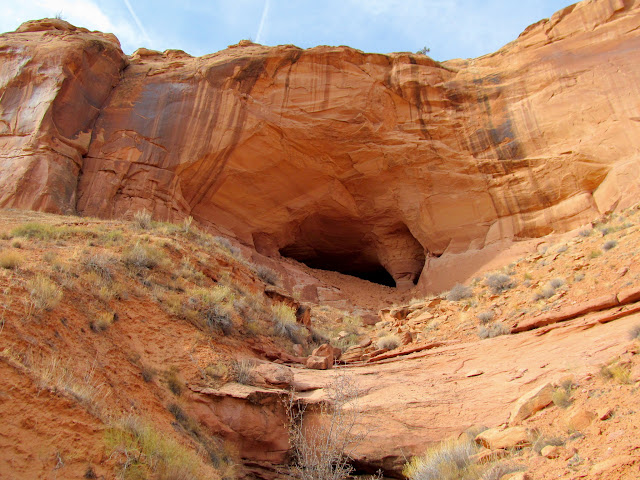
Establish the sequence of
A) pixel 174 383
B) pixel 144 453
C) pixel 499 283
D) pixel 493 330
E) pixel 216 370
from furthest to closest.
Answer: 1. pixel 499 283
2. pixel 493 330
3. pixel 216 370
4. pixel 174 383
5. pixel 144 453

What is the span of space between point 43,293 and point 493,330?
670 cm

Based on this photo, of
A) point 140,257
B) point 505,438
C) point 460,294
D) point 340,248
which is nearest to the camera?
point 505,438

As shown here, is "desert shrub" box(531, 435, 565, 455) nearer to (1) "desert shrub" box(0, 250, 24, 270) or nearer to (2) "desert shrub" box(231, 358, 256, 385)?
(2) "desert shrub" box(231, 358, 256, 385)

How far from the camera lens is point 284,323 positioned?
366 inches

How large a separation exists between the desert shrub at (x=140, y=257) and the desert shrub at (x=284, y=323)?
92.5 inches

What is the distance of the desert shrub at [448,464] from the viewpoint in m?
4.05

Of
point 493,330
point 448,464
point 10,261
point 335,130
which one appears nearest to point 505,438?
point 448,464

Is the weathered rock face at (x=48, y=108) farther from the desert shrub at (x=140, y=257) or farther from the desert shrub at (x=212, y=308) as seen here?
the desert shrub at (x=212, y=308)

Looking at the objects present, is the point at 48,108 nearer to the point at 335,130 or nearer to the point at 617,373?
the point at 335,130

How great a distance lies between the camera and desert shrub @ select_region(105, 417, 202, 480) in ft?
11.6

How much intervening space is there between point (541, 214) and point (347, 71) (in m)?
8.50

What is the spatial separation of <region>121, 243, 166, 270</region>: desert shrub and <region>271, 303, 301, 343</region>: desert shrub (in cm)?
235

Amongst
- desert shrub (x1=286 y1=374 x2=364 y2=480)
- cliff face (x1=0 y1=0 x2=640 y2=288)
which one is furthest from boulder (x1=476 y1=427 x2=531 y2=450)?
cliff face (x1=0 y1=0 x2=640 y2=288)

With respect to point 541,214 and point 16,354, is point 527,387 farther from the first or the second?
point 541,214
